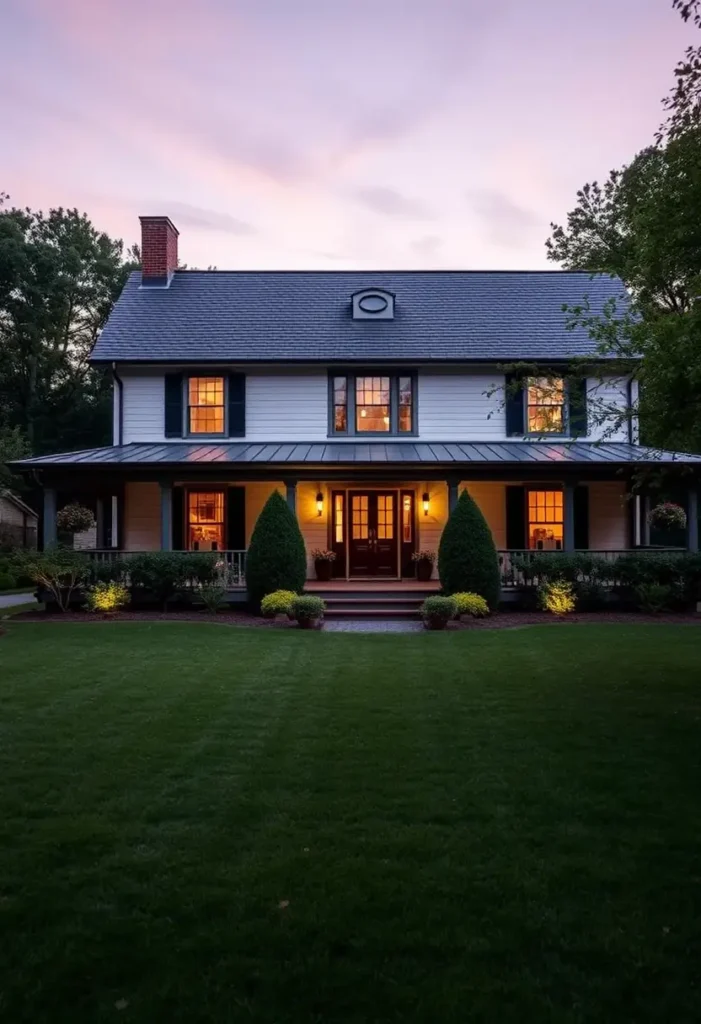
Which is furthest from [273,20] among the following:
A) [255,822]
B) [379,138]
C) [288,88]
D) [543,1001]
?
[543,1001]

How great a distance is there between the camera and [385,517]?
18781 mm

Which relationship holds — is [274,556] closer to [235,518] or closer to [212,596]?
[212,596]

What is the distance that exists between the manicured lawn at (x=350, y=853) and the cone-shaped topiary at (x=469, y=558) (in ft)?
21.0

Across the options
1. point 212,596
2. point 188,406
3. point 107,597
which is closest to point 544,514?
point 212,596

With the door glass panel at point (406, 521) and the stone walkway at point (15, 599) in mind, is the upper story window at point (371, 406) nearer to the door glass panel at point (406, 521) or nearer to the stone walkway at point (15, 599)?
the door glass panel at point (406, 521)

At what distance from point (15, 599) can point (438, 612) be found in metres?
13.7

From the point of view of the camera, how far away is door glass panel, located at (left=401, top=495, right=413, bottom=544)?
18688 mm

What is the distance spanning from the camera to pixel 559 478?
1642 cm

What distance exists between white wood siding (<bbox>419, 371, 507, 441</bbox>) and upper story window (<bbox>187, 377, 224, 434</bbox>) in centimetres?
515

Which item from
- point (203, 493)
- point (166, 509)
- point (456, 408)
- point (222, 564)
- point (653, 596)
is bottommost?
point (653, 596)

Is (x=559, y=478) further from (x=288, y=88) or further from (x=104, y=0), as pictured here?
(x=104, y=0)

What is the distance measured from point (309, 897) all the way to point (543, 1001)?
122 cm

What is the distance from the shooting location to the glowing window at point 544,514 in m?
18.3

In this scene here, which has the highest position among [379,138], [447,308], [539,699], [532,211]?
[532,211]
